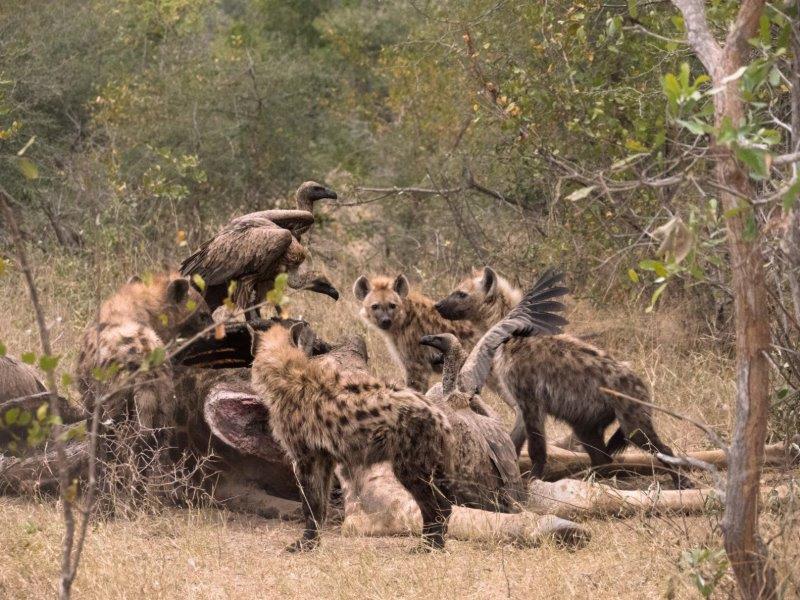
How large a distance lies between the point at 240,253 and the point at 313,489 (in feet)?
6.84

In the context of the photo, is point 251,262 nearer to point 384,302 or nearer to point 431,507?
point 384,302

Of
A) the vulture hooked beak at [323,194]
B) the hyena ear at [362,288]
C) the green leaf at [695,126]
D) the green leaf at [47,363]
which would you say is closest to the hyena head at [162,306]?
the hyena ear at [362,288]

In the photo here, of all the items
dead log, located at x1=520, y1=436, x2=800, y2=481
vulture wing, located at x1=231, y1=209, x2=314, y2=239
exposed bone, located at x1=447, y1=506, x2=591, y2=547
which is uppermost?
vulture wing, located at x1=231, y1=209, x2=314, y2=239

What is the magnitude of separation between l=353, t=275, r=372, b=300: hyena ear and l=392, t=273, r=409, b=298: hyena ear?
17cm

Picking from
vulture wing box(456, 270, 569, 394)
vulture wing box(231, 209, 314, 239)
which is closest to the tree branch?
vulture wing box(456, 270, 569, 394)

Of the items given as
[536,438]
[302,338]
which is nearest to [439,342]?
[536,438]

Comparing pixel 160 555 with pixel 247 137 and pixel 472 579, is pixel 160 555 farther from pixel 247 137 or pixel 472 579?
pixel 247 137

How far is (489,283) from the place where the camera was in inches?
295

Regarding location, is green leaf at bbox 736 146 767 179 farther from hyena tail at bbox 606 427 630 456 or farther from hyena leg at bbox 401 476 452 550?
hyena tail at bbox 606 427 630 456

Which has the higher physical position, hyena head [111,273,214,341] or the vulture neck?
hyena head [111,273,214,341]

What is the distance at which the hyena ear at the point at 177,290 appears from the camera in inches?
258

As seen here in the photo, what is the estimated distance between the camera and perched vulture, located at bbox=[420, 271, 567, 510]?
564 centimetres

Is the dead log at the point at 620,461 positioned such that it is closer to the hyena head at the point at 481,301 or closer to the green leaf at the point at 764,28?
the hyena head at the point at 481,301

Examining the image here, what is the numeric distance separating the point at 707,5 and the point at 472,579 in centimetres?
303
